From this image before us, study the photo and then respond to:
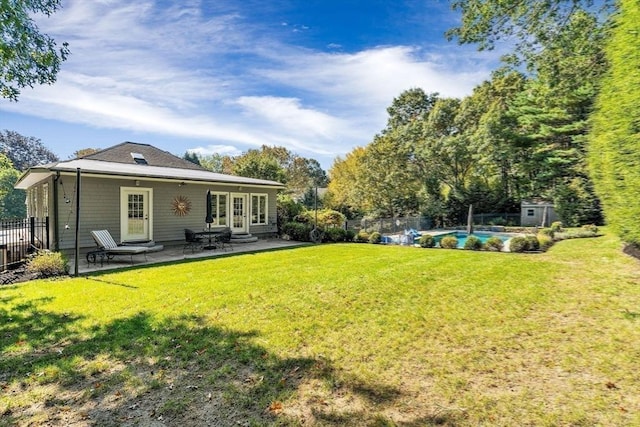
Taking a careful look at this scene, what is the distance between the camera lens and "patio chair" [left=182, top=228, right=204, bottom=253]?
489 inches

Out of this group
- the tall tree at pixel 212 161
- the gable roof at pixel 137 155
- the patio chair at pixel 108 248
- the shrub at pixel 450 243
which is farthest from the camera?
the tall tree at pixel 212 161

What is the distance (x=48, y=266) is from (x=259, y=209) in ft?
31.0

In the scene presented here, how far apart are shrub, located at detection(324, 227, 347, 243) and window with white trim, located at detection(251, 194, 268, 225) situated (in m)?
3.49

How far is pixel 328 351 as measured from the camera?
3859 millimetres

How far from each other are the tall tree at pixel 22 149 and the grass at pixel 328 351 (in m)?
75.8

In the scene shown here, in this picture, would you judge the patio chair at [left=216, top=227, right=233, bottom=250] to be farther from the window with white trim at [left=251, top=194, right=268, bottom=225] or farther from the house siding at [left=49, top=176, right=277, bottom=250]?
the window with white trim at [left=251, top=194, right=268, bottom=225]

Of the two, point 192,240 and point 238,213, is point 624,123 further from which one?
point 238,213

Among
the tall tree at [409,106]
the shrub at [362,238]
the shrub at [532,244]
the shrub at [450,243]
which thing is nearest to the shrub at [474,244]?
the shrub at [450,243]

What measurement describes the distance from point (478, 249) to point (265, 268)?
892 cm

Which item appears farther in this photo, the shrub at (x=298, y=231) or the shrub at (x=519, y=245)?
the shrub at (x=298, y=231)

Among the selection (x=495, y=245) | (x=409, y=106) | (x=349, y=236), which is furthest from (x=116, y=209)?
(x=409, y=106)

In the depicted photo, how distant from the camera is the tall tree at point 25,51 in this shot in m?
6.11

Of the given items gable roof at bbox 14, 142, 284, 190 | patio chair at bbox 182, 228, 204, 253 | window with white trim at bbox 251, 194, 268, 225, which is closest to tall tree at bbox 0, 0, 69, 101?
gable roof at bbox 14, 142, 284, 190

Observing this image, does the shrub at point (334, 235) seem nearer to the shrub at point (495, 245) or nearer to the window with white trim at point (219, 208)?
the window with white trim at point (219, 208)
